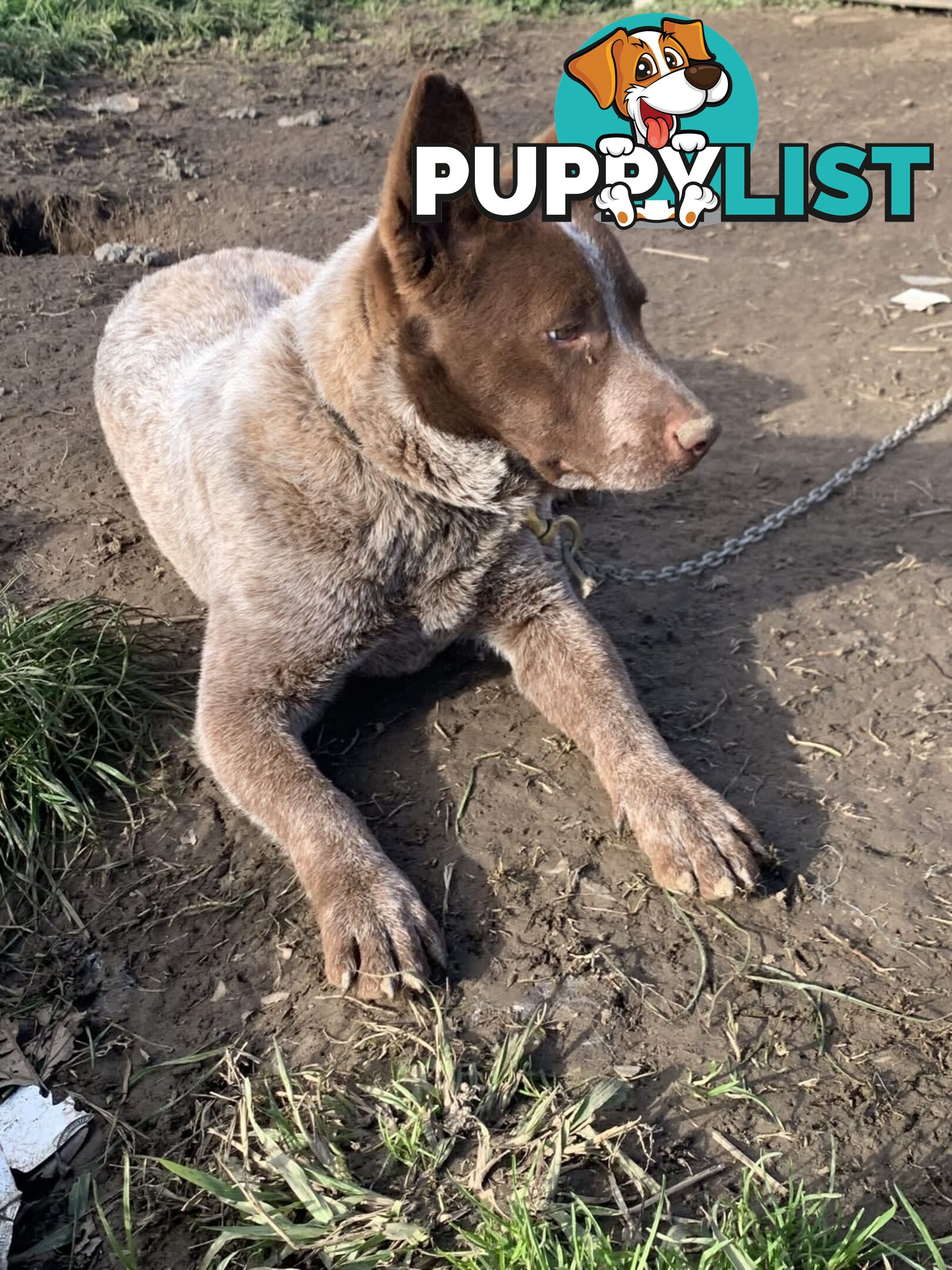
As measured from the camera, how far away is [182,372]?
14.1ft

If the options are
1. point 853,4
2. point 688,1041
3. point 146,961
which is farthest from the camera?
point 853,4

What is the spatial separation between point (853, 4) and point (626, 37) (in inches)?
132

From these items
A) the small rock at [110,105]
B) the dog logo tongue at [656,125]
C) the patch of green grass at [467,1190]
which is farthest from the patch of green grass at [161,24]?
the patch of green grass at [467,1190]

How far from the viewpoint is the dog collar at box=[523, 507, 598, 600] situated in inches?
144

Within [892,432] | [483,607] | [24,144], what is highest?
[24,144]

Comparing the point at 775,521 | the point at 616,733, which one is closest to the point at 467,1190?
the point at 616,733

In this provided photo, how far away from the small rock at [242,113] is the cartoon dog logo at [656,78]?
2.56 metres

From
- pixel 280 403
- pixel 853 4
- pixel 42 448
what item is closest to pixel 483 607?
pixel 280 403

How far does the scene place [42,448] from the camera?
5047 mm

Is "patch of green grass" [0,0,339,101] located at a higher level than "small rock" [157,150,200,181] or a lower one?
higher

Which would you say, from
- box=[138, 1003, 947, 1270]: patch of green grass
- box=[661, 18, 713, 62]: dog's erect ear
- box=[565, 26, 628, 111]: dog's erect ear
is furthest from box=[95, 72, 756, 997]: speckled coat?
box=[661, 18, 713, 62]: dog's erect ear

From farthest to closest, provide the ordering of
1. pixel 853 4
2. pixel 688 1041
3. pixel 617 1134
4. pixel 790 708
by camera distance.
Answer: pixel 853 4, pixel 790 708, pixel 688 1041, pixel 617 1134

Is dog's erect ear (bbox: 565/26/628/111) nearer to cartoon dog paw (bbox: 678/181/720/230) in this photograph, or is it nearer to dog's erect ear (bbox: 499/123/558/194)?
cartoon dog paw (bbox: 678/181/720/230)

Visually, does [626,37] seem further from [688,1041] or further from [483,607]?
[688,1041]
